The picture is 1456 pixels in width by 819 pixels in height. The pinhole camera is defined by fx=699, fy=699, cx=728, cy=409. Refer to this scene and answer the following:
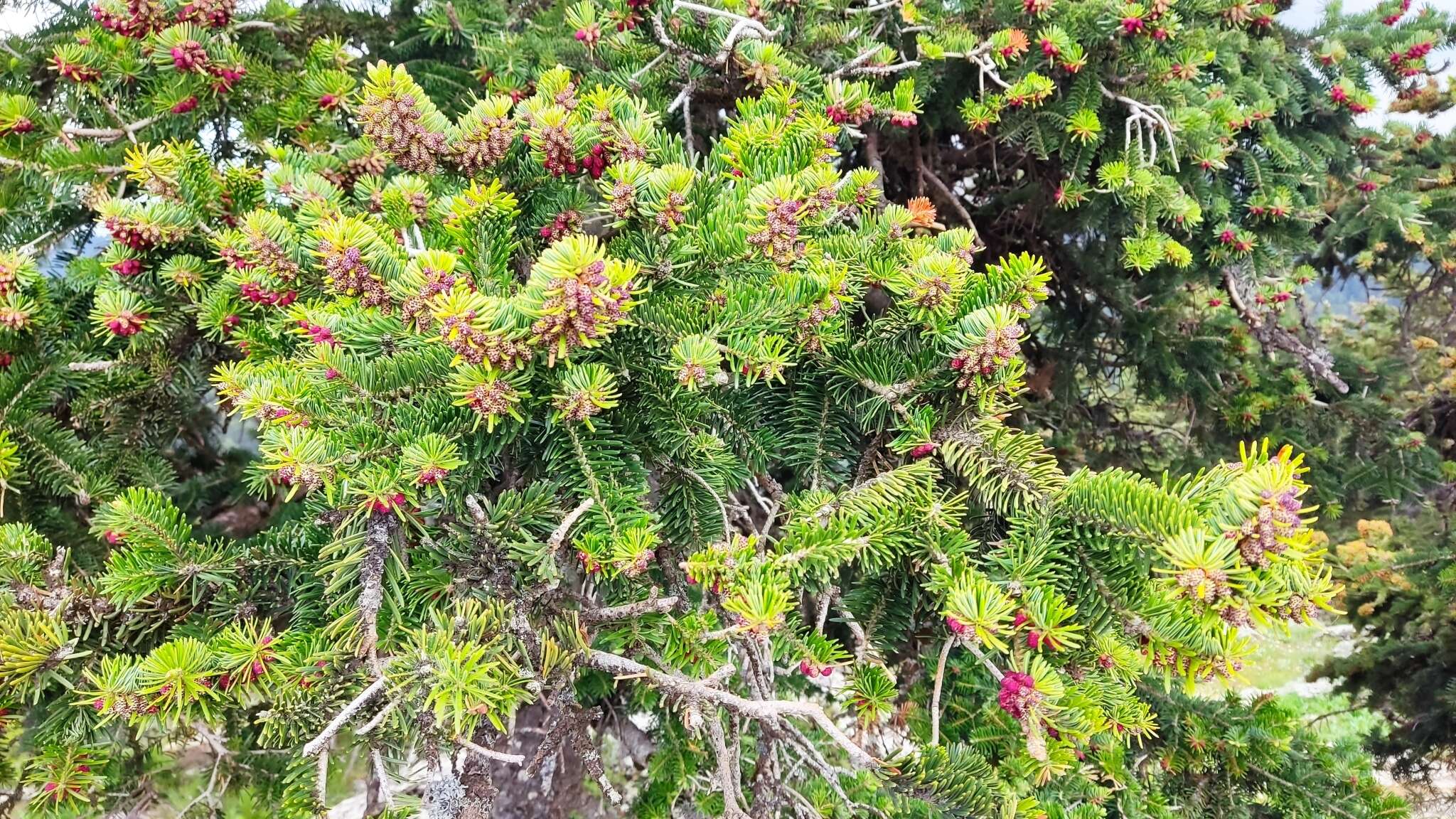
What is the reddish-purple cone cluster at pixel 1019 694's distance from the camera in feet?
3.00

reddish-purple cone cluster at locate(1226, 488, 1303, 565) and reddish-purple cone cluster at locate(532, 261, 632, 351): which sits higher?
reddish-purple cone cluster at locate(532, 261, 632, 351)

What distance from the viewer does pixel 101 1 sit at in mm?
1827

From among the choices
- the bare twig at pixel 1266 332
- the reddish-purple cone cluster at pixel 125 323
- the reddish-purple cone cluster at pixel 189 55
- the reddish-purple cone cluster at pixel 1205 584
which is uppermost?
Answer: the reddish-purple cone cluster at pixel 1205 584

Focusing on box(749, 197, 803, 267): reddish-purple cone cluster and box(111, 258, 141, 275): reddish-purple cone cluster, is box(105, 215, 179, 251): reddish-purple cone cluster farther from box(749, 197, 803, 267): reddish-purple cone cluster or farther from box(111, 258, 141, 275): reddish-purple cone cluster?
box(749, 197, 803, 267): reddish-purple cone cluster

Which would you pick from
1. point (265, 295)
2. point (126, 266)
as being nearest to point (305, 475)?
point (265, 295)

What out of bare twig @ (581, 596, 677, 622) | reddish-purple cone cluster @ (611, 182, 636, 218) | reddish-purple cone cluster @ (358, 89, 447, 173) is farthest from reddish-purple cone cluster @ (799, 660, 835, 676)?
reddish-purple cone cluster @ (358, 89, 447, 173)

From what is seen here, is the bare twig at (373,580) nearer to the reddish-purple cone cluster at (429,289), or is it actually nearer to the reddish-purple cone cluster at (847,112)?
the reddish-purple cone cluster at (429,289)

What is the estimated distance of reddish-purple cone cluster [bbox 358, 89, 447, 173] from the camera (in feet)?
3.67

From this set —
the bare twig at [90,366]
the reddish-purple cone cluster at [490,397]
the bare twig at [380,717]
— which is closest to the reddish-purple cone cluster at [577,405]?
the reddish-purple cone cluster at [490,397]

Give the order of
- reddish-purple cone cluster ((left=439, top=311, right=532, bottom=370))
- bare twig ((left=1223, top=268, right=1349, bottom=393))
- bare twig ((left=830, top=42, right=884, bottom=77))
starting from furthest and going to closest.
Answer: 1. bare twig ((left=1223, top=268, right=1349, bottom=393))
2. bare twig ((left=830, top=42, right=884, bottom=77))
3. reddish-purple cone cluster ((left=439, top=311, right=532, bottom=370))

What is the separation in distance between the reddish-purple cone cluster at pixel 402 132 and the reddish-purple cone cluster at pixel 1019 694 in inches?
46.2

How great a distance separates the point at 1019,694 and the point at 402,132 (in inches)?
49.1

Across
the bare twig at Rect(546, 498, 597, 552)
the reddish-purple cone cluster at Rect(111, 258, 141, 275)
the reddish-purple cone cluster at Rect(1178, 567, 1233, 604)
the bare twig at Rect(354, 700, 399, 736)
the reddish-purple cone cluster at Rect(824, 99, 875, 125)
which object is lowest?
the reddish-purple cone cluster at Rect(111, 258, 141, 275)

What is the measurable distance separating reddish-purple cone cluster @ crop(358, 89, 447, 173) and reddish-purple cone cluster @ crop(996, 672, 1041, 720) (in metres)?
1.17
